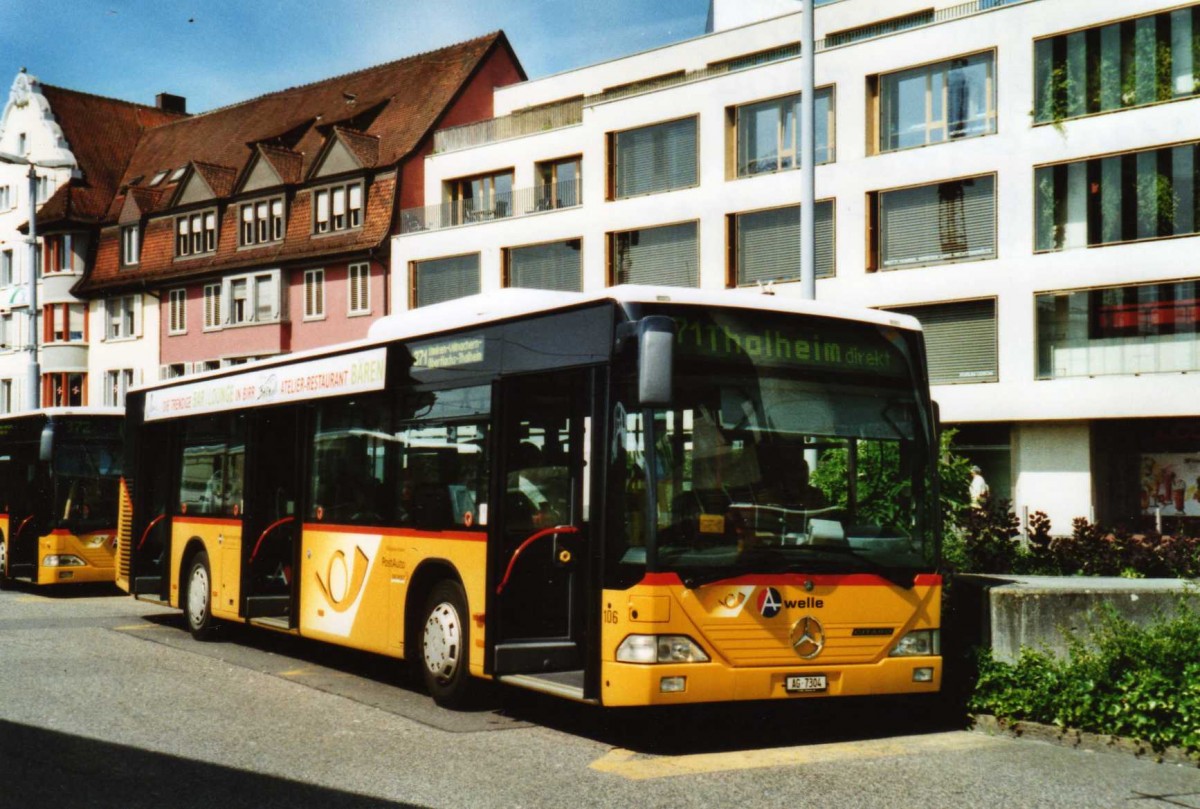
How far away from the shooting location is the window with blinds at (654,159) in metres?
41.1

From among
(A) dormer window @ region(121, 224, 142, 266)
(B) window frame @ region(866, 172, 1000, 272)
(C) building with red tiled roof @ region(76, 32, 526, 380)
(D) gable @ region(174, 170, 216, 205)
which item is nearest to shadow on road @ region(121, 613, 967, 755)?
(B) window frame @ region(866, 172, 1000, 272)

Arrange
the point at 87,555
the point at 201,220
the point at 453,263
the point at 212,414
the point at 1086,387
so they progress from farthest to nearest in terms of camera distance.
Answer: the point at 201,220
the point at 453,263
the point at 1086,387
the point at 87,555
the point at 212,414

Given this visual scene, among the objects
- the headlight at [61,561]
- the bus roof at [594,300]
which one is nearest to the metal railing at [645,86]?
the headlight at [61,561]

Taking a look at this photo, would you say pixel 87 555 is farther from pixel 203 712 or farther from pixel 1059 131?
pixel 1059 131

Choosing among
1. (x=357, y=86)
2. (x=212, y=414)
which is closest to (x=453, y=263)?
(x=357, y=86)

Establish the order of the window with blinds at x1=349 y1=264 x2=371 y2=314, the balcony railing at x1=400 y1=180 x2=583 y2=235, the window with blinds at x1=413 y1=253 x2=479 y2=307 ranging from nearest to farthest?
1. the balcony railing at x1=400 y1=180 x2=583 y2=235
2. the window with blinds at x1=413 y1=253 x2=479 y2=307
3. the window with blinds at x1=349 y1=264 x2=371 y2=314

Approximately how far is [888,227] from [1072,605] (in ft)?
88.9

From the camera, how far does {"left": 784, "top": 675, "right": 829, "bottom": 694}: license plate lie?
9742 millimetres

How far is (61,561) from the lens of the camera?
22719 mm

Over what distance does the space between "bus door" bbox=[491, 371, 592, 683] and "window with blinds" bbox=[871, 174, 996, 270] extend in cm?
2651

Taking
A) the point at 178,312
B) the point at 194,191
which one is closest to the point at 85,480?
the point at 178,312

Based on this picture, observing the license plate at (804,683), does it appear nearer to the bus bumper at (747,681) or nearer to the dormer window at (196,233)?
the bus bumper at (747,681)

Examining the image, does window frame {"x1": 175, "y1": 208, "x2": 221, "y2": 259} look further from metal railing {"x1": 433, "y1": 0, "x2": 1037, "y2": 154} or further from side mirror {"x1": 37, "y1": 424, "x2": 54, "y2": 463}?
side mirror {"x1": 37, "y1": 424, "x2": 54, "y2": 463}

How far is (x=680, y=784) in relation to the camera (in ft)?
28.1
